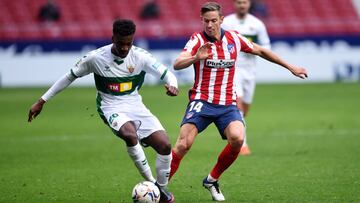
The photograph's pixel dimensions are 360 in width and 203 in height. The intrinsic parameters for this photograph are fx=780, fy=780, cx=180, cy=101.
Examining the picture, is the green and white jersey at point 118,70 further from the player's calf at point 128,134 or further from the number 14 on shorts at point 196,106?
the number 14 on shorts at point 196,106

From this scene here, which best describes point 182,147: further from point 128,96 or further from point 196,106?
point 128,96

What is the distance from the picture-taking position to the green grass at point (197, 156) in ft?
29.5

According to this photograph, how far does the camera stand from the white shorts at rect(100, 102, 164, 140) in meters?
8.35

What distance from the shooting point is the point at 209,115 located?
8.73 metres

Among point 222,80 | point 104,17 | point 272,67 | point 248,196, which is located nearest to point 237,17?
point 222,80

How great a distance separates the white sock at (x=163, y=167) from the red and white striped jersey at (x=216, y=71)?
3.07 feet

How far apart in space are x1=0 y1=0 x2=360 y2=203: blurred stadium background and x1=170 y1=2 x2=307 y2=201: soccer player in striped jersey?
48cm

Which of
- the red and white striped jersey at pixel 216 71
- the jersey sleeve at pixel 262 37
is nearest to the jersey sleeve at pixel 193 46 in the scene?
the red and white striped jersey at pixel 216 71

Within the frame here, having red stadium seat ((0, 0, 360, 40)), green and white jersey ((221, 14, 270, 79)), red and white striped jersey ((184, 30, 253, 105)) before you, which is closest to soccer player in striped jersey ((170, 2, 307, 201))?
red and white striped jersey ((184, 30, 253, 105))

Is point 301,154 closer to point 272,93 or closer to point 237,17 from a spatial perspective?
point 237,17

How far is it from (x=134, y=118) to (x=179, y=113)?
10785 mm

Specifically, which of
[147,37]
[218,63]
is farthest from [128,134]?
[147,37]

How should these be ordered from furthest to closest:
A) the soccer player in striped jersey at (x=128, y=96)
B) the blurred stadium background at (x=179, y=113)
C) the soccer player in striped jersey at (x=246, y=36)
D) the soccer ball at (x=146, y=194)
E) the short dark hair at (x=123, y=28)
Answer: the soccer player in striped jersey at (x=246, y=36) < the blurred stadium background at (x=179, y=113) < the soccer player in striped jersey at (x=128, y=96) < the short dark hair at (x=123, y=28) < the soccer ball at (x=146, y=194)

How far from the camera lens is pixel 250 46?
902cm
